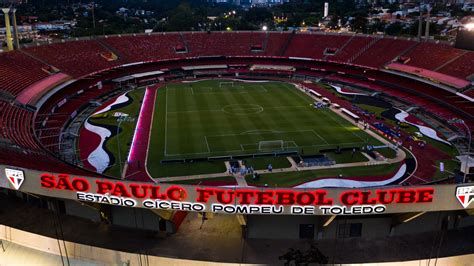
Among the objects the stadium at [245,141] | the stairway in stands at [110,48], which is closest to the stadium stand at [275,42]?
the stadium at [245,141]

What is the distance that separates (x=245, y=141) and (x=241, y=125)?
21.1ft

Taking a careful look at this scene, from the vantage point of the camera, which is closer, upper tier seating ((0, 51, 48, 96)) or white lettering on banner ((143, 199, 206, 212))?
white lettering on banner ((143, 199, 206, 212))

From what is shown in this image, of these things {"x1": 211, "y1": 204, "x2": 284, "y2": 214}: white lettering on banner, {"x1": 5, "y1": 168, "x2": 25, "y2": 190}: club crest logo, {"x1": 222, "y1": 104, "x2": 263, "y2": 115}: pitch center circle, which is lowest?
{"x1": 222, "y1": 104, "x2": 263, "y2": 115}: pitch center circle

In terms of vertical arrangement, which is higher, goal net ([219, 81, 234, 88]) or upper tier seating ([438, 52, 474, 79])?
upper tier seating ([438, 52, 474, 79])

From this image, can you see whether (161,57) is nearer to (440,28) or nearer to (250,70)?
(250,70)

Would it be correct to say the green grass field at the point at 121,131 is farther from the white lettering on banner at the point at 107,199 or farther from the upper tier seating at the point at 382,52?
the upper tier seating at the point at 382,52

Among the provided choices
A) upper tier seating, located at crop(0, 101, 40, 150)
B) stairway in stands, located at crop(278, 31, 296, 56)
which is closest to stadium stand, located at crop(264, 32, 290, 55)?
stairway in stands, located at crop(278, 31, 296, 56)

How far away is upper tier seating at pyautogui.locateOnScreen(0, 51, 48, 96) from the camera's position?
54628mm

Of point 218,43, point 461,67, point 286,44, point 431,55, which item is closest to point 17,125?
point 218,43

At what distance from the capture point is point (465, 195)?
20.2 m

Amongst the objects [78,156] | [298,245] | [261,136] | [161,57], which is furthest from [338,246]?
[161,57]

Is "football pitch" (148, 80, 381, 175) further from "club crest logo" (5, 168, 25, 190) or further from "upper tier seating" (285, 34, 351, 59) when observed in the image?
"club crest logo" (5, 168, 25, 190)

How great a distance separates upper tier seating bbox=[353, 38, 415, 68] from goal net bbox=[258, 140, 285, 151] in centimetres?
3852

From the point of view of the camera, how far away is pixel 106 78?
78312mm
